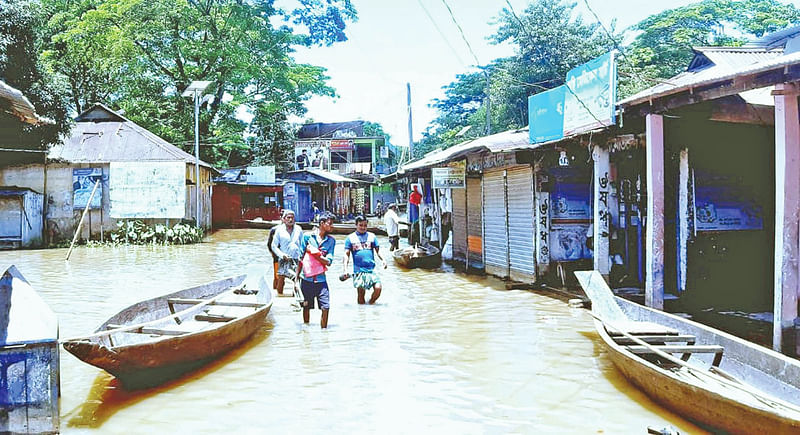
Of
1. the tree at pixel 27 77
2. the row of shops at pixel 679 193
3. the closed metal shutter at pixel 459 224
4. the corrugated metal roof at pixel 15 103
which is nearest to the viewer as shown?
the corrugated metal roof at pixel 15 103

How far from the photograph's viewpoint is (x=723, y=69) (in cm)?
992

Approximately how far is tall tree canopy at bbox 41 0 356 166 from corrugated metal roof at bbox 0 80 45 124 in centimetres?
2250

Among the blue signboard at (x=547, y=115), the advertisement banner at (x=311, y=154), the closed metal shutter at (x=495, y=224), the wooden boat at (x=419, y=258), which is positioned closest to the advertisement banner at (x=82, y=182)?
the wooden boat at (x=419, y=258)

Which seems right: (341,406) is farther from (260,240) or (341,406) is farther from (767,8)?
(767,8)

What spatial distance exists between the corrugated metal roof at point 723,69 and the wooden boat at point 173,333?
622 cm

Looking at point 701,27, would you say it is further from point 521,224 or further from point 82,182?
point 82,182

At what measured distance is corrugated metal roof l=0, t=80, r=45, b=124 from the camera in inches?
233

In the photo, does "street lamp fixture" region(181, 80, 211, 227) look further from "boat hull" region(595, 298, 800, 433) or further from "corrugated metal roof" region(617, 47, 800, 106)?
"boat hull" region(595, 298, 800, 433)

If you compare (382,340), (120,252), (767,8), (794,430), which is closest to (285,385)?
(382,340)

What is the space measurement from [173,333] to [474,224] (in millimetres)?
10553

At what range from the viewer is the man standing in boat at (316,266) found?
8.22 meters

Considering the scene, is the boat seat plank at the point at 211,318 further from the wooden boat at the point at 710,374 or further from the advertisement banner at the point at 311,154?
the advertisement banner at the point at 311,154

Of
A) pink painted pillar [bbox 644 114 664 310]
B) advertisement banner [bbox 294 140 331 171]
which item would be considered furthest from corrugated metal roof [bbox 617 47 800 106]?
advertisement banner [bbox 294 140 331 171]

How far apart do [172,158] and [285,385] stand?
67.6 feet
